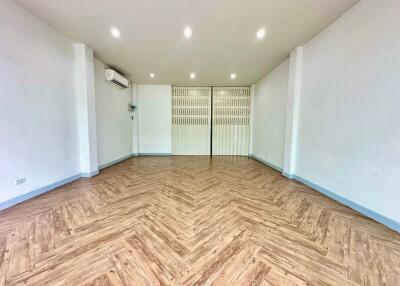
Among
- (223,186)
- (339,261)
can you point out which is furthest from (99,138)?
(339,261)

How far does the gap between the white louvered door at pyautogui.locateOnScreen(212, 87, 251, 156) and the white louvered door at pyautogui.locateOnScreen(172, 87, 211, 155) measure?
0.35m

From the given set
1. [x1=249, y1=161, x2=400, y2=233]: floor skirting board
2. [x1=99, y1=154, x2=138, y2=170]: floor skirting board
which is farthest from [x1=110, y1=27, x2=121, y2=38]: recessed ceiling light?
[x1=249, y1=161, x2=400, y2=233]: floor skirting board

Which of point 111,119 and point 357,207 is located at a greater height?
point 111,119

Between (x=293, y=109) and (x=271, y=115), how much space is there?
1.46m

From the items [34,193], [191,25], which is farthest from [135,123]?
[191,25]

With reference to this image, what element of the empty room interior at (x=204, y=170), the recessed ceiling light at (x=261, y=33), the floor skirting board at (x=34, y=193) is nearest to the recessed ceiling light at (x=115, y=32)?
the empty room interior at (x=204, y=170)

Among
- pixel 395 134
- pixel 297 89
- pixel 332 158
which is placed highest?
pixel 297 89

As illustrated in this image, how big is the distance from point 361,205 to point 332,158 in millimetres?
815

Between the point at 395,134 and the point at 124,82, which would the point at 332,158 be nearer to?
the point at 395,134

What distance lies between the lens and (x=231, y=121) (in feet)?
23.4

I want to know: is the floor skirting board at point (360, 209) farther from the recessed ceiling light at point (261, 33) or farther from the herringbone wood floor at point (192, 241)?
the recessed ceiling light at point (261, 33)

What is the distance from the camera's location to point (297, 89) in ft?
12.2

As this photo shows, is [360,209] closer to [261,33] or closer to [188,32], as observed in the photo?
[261,33]

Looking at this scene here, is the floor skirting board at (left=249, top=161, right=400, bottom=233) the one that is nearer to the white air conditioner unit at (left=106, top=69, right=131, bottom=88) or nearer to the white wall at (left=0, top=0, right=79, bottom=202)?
the white wall at (left=0, top=0, right=79, bottom=202)
